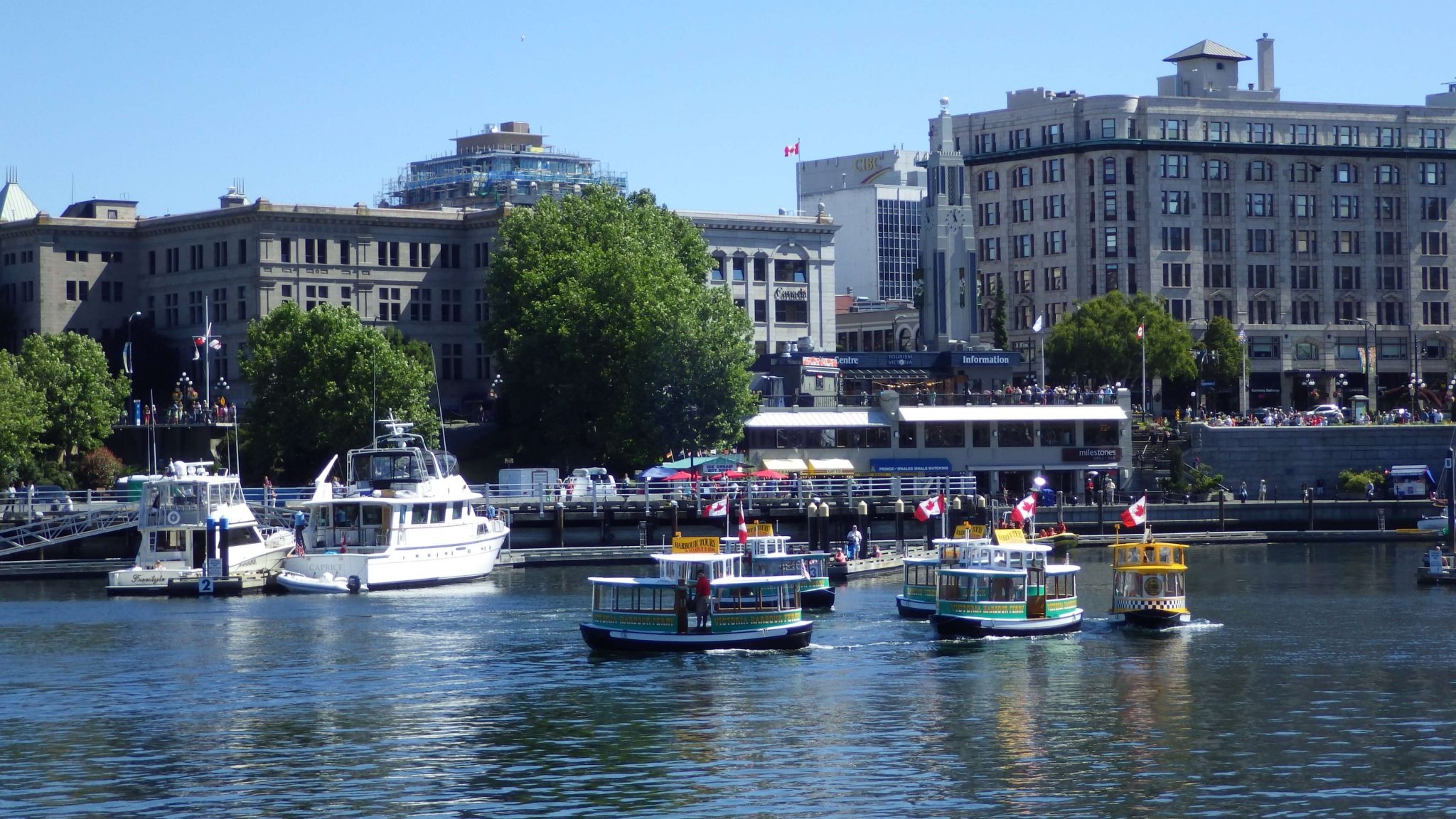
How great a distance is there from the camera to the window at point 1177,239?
→ 167 metres

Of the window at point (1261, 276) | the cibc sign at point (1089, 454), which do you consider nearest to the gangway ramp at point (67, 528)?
the cibc sign at point (1089, 454)

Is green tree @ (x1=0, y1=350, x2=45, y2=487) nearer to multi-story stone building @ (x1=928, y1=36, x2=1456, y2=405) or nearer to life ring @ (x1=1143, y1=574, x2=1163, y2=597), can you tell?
life ring @ (x1=1143, y1=574, x2=1163, y2=597)

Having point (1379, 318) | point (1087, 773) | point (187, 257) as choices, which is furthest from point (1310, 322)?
point (1087, 773)

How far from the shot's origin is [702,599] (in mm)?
64875

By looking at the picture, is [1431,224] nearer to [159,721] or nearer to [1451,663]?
[1451,663]

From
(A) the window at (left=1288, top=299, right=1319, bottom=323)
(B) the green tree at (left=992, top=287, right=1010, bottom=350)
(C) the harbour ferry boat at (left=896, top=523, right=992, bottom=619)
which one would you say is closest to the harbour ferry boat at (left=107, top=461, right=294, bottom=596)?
(C) the harbour ferry boat at (left=896, top=523, right=992, bottom=619)

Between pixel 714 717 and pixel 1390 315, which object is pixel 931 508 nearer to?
pixel 714 717

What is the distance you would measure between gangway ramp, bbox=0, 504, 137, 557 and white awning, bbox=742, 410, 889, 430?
39.7m

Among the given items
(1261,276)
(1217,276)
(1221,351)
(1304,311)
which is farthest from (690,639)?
Answer: (1304,311)

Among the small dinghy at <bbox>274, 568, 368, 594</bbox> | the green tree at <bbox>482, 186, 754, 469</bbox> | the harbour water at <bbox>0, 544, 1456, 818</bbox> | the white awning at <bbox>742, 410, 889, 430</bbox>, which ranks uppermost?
the green tree at <bbox>482, 186, 754, 469</bbox>

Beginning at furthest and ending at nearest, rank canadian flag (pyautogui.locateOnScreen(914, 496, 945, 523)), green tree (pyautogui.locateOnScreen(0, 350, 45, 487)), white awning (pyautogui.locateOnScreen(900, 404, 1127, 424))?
white awning (pyautogui.locateOnScreen(900, 404, 1127, 424)) < green tree (pyautogui.locateOnScreen(0, 350, 45, 487)) < canadian flag (pyautogui.locateOnScreen(914, 496, 945, 523))

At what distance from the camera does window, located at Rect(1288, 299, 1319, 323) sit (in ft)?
557

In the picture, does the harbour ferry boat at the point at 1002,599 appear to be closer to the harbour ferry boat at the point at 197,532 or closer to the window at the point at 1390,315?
the harbour ferry boat at the point at 197,532

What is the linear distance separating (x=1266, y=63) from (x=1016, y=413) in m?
62.4
